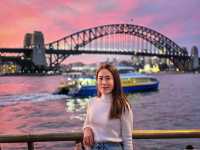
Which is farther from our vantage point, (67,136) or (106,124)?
(67,136)

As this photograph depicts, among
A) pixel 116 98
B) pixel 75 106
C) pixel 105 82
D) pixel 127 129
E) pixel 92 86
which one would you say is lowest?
pixel 75 106

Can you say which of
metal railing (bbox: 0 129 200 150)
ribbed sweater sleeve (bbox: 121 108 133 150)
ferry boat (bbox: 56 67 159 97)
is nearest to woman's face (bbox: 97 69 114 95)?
ribbed sweater sleeve (bbox: 121 108 133 150)

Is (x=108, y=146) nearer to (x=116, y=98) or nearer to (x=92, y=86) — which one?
(x=116, y=98)

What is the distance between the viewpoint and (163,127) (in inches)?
918

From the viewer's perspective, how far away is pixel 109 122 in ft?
Answer: 12.8

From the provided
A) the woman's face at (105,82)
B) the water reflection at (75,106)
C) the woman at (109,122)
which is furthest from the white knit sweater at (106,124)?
the water reflection at (75,106)

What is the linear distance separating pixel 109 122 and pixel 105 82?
0.33 meters

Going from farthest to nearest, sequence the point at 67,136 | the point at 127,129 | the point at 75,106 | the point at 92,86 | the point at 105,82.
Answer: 1. the point at 92,86
2. the point at 75,106
3. the point at 67,136
4. the point at 105,82
5. the point at 127,129

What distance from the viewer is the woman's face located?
3.98 m

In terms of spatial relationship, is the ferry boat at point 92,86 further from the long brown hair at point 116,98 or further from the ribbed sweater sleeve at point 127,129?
the ribbed sweater sleeve at point 127,129

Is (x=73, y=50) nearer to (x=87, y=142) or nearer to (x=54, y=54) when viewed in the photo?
(x=54, y=54)

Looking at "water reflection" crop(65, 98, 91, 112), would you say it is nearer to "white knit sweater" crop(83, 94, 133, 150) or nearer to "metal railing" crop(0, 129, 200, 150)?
"metal railing" crop(0, 129, 200, 150)

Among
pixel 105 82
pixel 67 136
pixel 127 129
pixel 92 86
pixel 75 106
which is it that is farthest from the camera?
pixel 92 86

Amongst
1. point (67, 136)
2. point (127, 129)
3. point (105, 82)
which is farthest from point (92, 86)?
point (127, 129)
